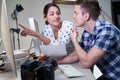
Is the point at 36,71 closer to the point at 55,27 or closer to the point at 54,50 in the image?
the point at 54,50

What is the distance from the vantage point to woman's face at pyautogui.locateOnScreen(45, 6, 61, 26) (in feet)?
7.12

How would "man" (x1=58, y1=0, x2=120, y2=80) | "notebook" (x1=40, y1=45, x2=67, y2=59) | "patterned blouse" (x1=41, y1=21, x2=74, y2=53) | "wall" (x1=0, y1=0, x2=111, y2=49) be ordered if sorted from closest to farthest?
"man" (x1=58, y1=0, x2=120, y2=80) → "notebook" (x1=40, y1=45, x2=67, y2=59) → "patterned blouse" (x1=41, y1=21, x2=74, y2=53) → "wall" (x1=0, y1=0, x2=111, y2=49)

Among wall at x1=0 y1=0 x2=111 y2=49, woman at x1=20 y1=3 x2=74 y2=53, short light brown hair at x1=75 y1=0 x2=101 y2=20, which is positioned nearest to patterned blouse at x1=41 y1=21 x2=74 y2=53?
woman at x1=20 y1=3 x2=74 y2=53

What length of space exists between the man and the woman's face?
24.3 inches

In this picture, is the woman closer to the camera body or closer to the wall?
the camera body

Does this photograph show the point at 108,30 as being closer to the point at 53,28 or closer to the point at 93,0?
the point at 93,0

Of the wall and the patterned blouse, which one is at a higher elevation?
the wall

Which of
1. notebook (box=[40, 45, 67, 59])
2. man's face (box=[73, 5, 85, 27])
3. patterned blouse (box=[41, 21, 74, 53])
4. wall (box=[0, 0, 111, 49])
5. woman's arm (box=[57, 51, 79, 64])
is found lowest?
woman's arm (box=[57, 51, 79, 64])

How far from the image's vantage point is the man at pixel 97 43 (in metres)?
1.32

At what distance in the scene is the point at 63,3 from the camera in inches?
173

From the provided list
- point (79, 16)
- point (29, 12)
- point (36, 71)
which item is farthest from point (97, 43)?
point (29, 12)

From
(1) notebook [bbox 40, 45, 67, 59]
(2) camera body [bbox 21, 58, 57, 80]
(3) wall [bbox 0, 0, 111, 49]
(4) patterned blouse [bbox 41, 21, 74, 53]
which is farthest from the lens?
(3) wall [bbox 0, 0, 111, 49]

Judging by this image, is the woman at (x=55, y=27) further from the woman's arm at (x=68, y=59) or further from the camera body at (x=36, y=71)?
the camera body at (x=36, y=71)

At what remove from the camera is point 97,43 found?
132 centimetres
